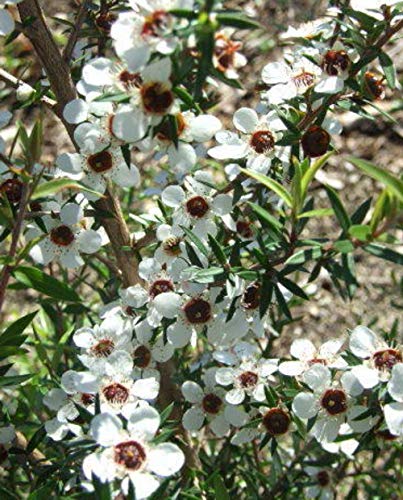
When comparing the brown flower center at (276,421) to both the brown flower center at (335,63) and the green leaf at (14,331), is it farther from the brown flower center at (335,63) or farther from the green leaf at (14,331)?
the brown flower center at (335,63)

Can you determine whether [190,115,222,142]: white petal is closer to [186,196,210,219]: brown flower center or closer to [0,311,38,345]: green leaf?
[186,196,210,219]: brown flower center

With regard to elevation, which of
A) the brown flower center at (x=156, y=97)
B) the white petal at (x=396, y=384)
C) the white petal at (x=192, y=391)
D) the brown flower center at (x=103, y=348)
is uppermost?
the brown flower center at (x=156, y=97)

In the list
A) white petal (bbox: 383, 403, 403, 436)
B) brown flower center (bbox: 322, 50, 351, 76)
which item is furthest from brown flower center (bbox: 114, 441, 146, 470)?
brown flower center (bbox: 322, 50, 351, 76)

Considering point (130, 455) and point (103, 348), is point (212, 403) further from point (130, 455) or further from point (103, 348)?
point (130, 455)

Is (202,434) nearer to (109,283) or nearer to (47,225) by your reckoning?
(109,283)

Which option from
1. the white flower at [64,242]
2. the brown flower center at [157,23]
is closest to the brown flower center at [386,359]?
the white flower at [64,242]

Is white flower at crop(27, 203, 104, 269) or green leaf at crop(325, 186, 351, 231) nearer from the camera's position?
green leaf at crop(325, 186, 351, 231)

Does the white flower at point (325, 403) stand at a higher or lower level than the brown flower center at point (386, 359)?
lower

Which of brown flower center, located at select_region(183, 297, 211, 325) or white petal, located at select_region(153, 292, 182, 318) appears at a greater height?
white petal, located at select_region(153, 292, 182, 318)
